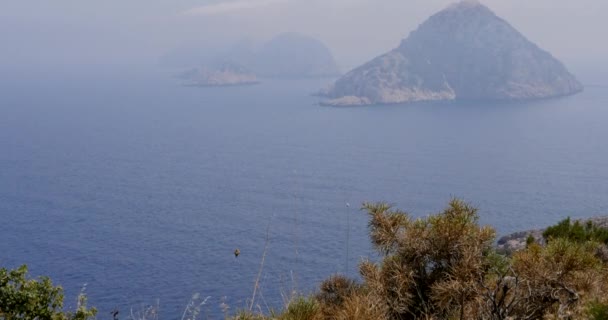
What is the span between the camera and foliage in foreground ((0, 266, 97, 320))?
6344 mm

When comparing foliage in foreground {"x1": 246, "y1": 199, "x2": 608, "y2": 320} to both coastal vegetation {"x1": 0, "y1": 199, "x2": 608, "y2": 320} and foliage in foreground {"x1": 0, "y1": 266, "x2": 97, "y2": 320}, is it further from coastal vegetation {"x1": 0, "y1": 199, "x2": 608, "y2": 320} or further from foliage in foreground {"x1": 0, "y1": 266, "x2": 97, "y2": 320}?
foliage in foreground {"x1": 0, "y1": 266, "x2": 97, "y2": 320}

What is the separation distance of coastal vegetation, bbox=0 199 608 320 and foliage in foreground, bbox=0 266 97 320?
0.03ft

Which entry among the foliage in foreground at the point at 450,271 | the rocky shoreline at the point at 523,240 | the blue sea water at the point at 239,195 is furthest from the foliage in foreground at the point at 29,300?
the blue sea water at the point at 239,195

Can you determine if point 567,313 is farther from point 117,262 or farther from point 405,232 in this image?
point 117,262

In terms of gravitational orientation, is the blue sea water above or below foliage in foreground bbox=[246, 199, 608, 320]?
below

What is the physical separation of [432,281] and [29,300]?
15.7ft

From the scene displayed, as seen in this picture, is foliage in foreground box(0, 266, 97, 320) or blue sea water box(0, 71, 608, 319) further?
blue sea water box(0, 71, 608, 319)

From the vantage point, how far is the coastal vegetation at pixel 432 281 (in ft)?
19.2

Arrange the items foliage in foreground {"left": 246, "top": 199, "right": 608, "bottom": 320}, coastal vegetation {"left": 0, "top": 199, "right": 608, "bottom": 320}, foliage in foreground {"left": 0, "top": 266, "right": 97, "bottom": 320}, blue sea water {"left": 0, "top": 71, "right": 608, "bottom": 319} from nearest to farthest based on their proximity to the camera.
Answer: coastal vegetation {"left": 0, "top": 199, "right": 608, "bottom": 320}, foliage in foreground {"left": 246, "top": 199, "right": 608, "bottom": 320}, foliage in foreground {"left": 0, "top": 266, "right": 97, "bottom": 320}, blue sea water {"left": 0, "top": 71, "right": 608, "bottom": 319}

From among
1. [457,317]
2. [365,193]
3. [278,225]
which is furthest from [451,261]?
[365,193]

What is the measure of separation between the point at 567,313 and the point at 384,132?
187 metres

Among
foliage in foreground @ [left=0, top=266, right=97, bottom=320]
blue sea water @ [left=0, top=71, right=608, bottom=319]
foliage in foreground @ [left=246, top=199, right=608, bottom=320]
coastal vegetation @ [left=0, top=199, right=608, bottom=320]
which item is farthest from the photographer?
blue sea water @ [left=0, top=71, right=608, bottom=319]

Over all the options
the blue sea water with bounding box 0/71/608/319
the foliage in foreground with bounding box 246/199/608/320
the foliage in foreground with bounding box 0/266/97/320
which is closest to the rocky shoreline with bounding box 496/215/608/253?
the foliage in foreground with bounding box 246/199/608/320

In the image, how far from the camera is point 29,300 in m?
6.38
